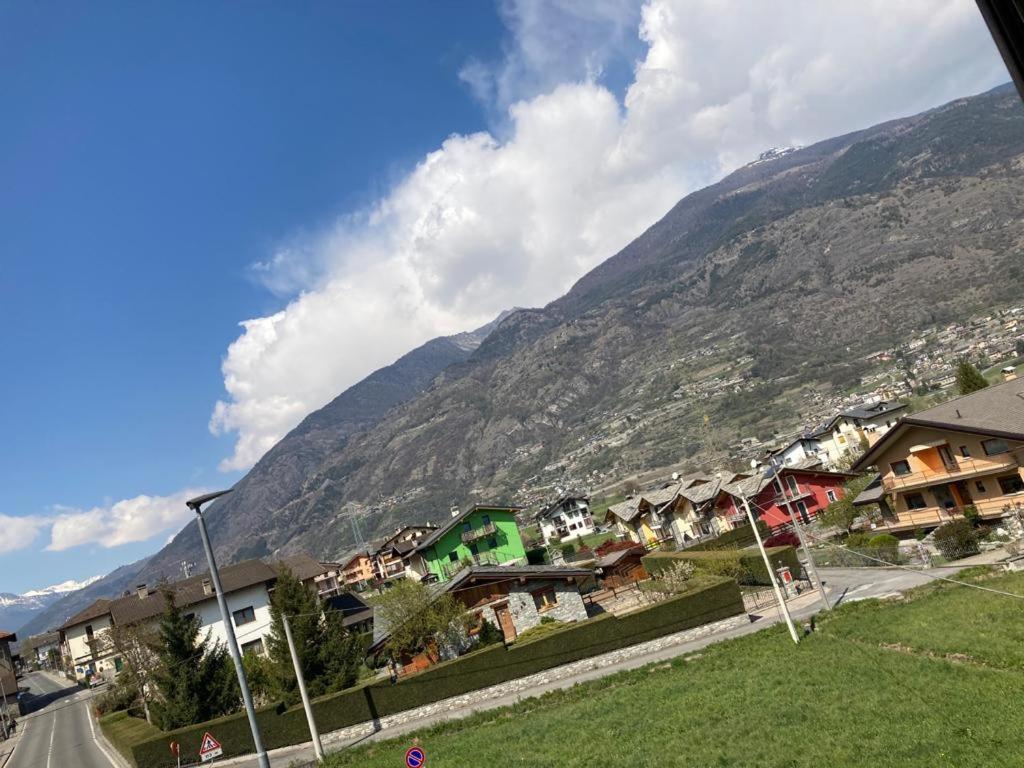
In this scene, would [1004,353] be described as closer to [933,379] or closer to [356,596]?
[933,379]

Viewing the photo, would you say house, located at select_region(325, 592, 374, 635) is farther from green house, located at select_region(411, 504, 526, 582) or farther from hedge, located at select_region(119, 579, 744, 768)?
hedge, located at select_region(119, 579, 744, 768)

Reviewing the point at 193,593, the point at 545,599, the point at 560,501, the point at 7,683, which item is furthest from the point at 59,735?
the point at 560,501

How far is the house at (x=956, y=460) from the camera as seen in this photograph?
41250mm

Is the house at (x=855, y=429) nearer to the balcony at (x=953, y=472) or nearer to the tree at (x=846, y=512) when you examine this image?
the tree at (x=846, y=512)

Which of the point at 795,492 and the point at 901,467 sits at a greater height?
the point at 901,467

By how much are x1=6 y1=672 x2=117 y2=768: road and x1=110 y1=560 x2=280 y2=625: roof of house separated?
10.3 m

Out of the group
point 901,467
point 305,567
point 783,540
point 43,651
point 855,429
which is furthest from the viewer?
point 43,651

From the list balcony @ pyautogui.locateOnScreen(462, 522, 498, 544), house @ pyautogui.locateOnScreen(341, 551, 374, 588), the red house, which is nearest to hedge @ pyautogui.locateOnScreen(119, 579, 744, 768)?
the red house

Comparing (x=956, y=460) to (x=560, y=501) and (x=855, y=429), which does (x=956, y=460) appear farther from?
(x=560, y=501)

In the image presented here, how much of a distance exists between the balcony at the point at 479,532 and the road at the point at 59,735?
4199 centimetres

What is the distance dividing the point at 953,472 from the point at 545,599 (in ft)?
105

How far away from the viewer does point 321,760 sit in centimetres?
2964

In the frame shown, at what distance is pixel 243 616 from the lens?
68062 mm

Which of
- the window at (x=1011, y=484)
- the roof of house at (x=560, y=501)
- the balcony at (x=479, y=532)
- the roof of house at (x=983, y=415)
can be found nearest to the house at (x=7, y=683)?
the balcony at (x=479, y=532)
